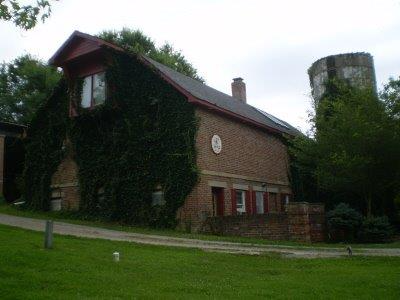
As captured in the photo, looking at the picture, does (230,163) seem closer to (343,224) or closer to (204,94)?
(204,94)

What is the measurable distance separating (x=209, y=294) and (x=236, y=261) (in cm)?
415

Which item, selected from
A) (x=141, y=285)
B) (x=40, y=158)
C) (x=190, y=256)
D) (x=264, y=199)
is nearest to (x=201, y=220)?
(x=264, y=199)

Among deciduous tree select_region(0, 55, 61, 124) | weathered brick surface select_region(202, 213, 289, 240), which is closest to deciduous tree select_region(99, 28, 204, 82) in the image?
deciduous tree select_region(0, 55, 61, 124)

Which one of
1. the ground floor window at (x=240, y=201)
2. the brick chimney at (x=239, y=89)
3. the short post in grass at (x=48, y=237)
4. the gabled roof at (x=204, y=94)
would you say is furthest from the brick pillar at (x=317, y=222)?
the brick chimney at (x=239, y=89)

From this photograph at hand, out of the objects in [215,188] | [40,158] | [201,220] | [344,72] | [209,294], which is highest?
[344,72]

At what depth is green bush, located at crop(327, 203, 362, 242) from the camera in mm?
19516

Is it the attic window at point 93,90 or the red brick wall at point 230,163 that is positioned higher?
the attic window at point 93,90

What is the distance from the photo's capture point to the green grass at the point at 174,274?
772cm

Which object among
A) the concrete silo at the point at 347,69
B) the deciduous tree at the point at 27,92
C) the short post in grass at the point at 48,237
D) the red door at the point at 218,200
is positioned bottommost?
the short post in grass at the point at 48,237

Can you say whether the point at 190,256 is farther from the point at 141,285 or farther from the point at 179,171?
the point at 179,171

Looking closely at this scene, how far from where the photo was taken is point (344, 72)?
29.4 m

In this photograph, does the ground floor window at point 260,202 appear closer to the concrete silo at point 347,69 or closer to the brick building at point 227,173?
the brick building at point 227,173

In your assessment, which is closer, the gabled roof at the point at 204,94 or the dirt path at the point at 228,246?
the dirt path at the point at 228,246

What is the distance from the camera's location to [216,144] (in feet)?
73.6
